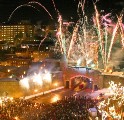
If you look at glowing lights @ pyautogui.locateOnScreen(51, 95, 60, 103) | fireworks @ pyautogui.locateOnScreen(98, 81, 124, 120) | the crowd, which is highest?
fireworks @ pyautogui.locateOnScreen(98, 81, 124, 120)

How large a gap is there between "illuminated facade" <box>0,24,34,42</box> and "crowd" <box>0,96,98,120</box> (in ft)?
120

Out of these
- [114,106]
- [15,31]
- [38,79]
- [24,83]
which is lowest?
[114,106]

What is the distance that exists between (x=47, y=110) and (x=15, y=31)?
41.4m

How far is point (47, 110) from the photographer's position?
18.3 meters

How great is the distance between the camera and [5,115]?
17.1 m

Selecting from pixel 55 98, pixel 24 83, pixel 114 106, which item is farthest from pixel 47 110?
pixel 24 83

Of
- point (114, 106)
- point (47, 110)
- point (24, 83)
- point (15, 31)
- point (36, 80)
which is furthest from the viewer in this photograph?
point (15, 31)

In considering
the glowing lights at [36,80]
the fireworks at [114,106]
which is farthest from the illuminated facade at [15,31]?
the fireworks at [114,106]

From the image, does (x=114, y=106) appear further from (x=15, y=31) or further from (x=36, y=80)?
(x=15, y=31)

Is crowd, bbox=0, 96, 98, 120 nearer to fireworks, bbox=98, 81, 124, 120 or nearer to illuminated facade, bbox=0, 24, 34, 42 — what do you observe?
fireworks, bbox=98, 81, 124, 120

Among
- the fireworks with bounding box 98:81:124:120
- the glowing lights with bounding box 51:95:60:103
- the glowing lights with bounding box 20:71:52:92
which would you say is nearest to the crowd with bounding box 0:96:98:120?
the fireworks with bounding box 98:81:124:120

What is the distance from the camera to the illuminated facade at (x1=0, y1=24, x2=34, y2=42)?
5584cm

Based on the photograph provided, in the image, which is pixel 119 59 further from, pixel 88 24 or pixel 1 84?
pixel 1 84

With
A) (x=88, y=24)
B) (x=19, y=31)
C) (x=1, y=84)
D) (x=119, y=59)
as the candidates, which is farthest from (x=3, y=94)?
(x=19, y=31)
